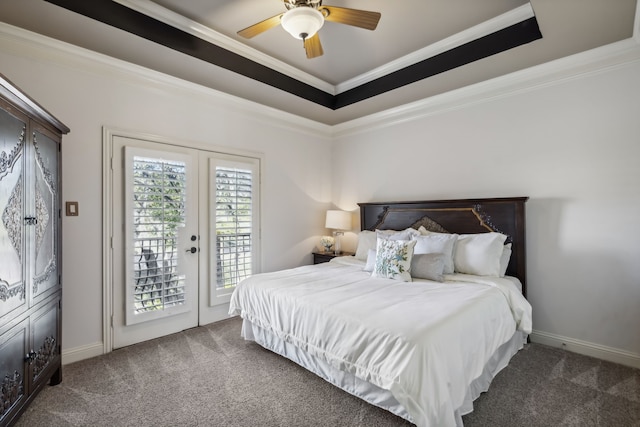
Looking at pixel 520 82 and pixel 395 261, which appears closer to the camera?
pixel 395 261

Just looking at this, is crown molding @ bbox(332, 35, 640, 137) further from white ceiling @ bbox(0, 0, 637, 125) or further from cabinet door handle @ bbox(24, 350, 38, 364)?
cabinet door handle @ bbox(24, 350, 38, 364)

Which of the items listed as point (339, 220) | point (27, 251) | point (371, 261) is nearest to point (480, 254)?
point (371, 261)

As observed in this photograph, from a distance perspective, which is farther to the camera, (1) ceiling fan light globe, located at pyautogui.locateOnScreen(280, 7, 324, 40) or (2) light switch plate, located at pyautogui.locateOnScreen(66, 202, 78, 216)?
(2) light switch plate, located at pyautogui.locateOnScreen(66, 202, 78, 216)

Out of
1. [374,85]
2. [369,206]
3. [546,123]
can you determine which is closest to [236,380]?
[369,206]

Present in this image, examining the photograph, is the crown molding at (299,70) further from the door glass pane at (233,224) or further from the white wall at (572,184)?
the door glass pane at (233,224)

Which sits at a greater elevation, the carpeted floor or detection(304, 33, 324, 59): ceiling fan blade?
detection(304, 33, 324, 59): ceiling fan blade

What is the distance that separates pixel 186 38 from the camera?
2.74 meters

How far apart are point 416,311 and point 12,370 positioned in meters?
2.32

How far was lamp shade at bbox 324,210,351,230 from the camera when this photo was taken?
4.53 metres

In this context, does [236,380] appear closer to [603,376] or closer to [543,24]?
[603,376]

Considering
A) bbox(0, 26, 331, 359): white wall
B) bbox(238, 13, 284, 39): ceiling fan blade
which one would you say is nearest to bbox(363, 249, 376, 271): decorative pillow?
bbox(0, 26, 331, 359): white wall

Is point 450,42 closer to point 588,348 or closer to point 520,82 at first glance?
point 520,82

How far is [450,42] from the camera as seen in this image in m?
2.97

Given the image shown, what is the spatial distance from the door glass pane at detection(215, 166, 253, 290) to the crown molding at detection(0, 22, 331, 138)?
0.83 metres
